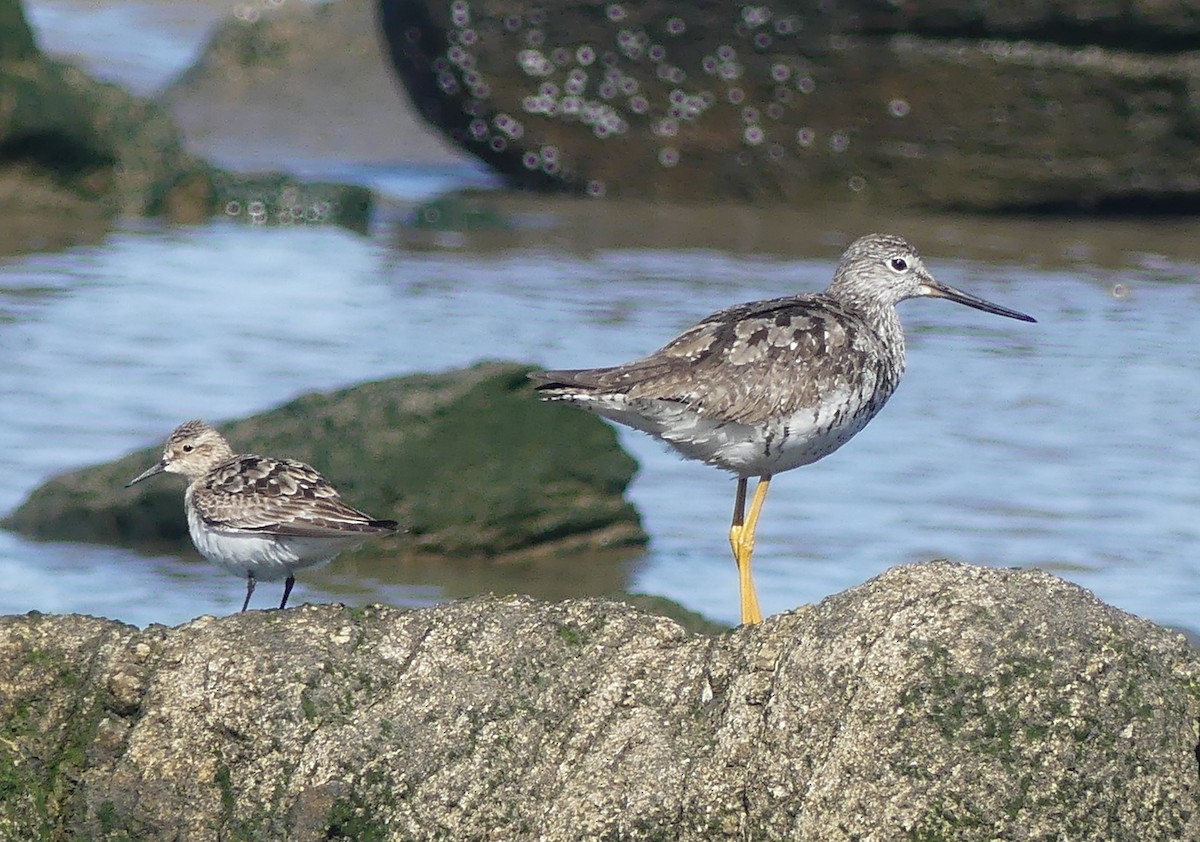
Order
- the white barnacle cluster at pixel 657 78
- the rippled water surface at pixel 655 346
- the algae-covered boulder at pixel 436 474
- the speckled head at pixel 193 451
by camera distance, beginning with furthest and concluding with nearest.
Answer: the white barnacle cluster at pixel 657 78
the algae-covered boulder at pixel 436 474
the rippled water surface at pixel 655 346
the speckled head at pixel 193 451

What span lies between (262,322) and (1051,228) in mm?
6849

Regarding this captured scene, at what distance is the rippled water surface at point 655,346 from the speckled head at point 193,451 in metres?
0.62

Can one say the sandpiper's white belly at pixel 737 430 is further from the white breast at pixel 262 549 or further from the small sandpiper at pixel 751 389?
the white breast at pixel 262 549

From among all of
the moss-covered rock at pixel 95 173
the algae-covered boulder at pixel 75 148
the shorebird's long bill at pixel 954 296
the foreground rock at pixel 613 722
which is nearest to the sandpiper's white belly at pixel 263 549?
the foreground rock at pixel 613 722

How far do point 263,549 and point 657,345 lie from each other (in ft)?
18.2

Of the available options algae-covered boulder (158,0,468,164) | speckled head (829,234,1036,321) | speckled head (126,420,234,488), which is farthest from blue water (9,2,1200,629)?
algae-covered boulder (158,0,468,164)

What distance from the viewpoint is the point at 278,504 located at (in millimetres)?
6488

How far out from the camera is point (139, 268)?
1423 centimetres

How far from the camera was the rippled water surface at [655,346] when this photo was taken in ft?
27.7

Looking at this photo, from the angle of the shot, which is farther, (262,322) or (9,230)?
(9,230)

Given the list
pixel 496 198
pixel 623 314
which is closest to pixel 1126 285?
pixel 623 314

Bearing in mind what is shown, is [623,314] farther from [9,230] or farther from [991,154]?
[9,230]

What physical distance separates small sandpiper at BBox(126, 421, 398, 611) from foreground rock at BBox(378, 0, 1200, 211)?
964cm

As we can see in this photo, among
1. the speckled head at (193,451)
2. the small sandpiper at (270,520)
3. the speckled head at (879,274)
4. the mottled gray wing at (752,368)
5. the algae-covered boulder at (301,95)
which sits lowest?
the algae-covered boulder at (301,95)
